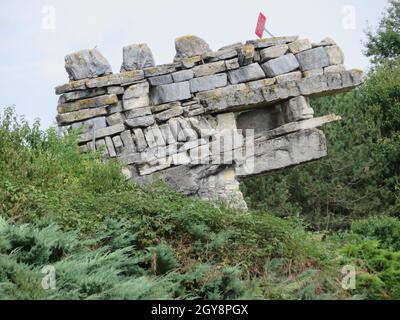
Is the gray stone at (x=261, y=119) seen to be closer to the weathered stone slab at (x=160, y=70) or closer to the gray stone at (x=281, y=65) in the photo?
the gray stone at (x=281, y=65)

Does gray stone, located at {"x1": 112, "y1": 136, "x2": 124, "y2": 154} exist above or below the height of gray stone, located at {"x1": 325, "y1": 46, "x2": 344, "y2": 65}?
below

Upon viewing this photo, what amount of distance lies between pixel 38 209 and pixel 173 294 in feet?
7.49

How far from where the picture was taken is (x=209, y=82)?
1423cm

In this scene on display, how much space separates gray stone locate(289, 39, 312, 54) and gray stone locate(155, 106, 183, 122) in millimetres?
2226

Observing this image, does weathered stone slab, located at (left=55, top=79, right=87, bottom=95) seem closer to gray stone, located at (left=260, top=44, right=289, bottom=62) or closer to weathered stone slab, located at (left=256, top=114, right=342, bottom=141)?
gray stone, located at (left=260, top=44, right=289, bottom=62)

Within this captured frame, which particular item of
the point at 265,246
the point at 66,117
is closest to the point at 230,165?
the point at 66,117

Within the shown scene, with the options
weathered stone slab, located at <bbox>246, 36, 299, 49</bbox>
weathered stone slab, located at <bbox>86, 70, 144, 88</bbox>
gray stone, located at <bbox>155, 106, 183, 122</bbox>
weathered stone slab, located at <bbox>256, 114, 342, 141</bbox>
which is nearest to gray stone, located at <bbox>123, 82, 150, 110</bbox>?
weathered stone slab, located at <bbox>86, 70, 144, 88</bbox>

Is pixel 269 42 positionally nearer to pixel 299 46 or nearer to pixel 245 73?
pixel 299 46

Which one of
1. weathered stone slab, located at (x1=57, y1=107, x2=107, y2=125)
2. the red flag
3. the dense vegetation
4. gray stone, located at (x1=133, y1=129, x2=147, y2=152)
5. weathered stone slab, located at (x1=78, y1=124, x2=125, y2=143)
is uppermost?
the red flag

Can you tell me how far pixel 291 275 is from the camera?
28.3 ft

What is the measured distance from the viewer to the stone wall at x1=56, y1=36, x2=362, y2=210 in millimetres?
14172

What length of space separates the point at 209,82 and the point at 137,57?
1363mm
